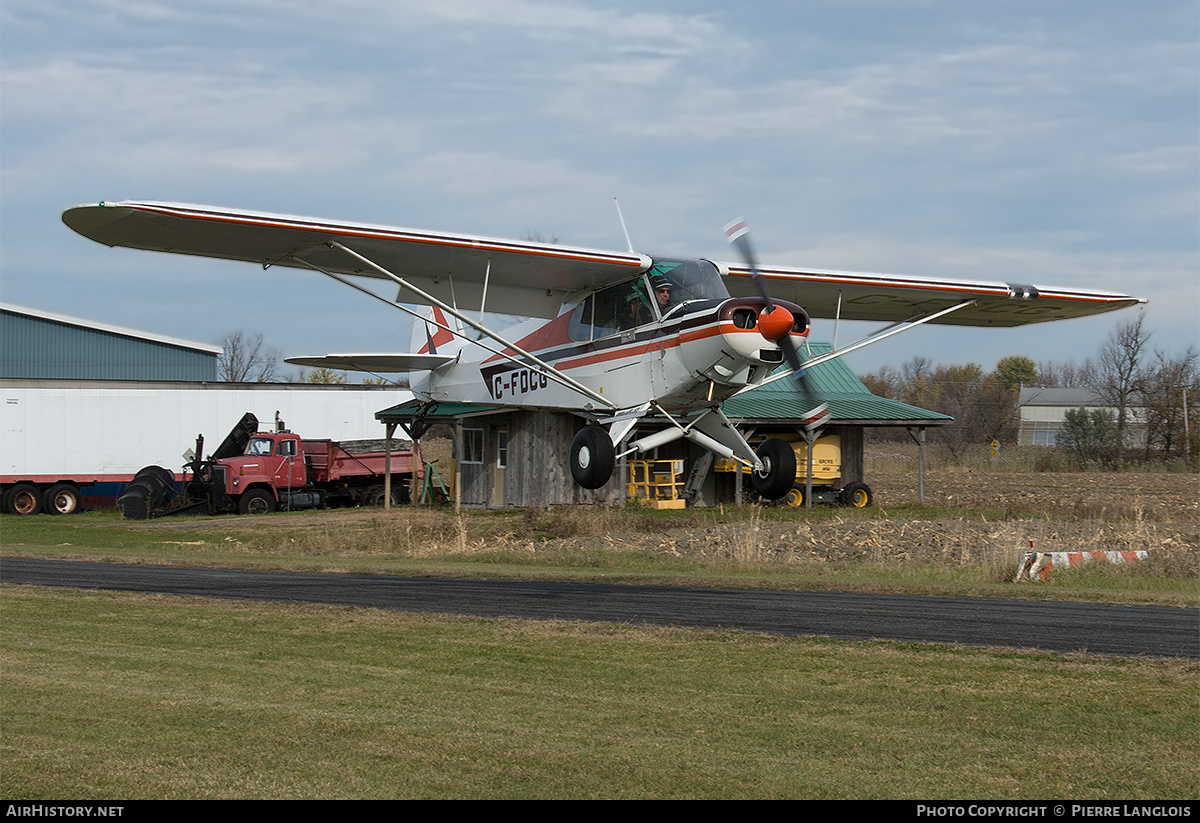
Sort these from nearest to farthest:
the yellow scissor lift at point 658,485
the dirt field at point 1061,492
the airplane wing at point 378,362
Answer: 1. the airplane wing at point 378,362
2. the dirt field at point 1061,492
3. the yellow scissor lift at point 658,485

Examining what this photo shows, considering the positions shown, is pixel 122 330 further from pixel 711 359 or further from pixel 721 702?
pixel 721 702

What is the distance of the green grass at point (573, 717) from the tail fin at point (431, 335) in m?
15.0

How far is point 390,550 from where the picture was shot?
24.8 metres

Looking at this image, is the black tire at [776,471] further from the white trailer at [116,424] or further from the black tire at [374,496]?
the white trailer at [116,424]

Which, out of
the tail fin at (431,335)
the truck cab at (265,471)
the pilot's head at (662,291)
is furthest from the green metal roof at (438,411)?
the pilot's head at (662,291)

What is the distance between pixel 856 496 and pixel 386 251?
21.9m

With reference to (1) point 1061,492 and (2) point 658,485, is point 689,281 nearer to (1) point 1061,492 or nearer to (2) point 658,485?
(2) point 658,485

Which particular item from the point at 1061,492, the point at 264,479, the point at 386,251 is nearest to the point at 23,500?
the point at 264,479

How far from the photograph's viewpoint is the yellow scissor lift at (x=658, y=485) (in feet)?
107

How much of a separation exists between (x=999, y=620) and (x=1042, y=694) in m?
4.30

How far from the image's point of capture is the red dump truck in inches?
1467

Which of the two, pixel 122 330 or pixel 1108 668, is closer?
pixel 1108 668

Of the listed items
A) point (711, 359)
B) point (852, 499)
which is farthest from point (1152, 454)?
point (711, 359)

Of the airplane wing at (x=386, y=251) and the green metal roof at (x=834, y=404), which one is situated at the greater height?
the airplane wing at (x=386, y=251)
